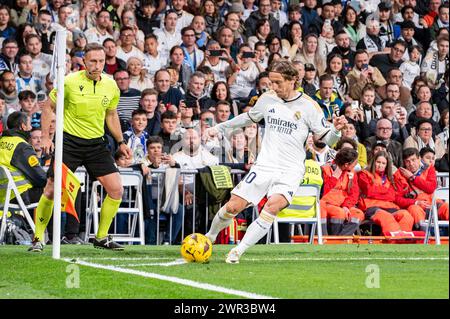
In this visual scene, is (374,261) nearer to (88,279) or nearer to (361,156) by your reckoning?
(88,279)

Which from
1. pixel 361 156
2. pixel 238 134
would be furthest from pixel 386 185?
pixel 238 134

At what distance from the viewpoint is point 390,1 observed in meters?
24.0

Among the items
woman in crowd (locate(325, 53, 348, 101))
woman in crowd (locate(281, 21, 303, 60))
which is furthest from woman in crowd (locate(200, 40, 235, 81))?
woman in crowd (locate(325, 53, 348, 101))

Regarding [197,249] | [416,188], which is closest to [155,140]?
[416,188]

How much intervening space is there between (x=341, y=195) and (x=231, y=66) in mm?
3624

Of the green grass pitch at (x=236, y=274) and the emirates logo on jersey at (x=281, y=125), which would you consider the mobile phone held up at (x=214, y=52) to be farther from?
the emirates logo on jersey at (x=281, y=125)

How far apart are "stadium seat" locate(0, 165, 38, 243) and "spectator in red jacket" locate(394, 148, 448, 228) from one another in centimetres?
600

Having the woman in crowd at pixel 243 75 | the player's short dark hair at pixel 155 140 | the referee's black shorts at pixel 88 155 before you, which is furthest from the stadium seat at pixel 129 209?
the woman in crowd at pixel 243 75

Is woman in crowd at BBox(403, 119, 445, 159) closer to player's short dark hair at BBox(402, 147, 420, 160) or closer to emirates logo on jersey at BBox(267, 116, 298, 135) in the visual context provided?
player's short dark hair at BBox(402, 147, 420, 160)

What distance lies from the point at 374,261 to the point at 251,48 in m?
8.57

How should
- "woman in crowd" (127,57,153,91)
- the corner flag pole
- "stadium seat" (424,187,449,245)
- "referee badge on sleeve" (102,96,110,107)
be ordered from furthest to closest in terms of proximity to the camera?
"woman in crowd" (127,57,153,91) → "stadium seat" (424,187,449,245) → "referee badge on sleeve" (102,96,110,107) → the corner flag pole

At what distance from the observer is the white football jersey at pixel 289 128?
41.3ft

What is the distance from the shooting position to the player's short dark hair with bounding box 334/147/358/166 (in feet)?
58.1

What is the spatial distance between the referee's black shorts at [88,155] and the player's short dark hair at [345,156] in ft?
16.2
